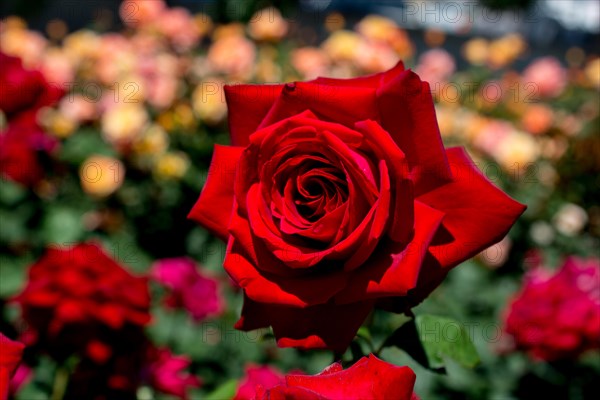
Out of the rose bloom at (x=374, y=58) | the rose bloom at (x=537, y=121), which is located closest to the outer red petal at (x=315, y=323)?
the rose bloom at (x=374, y=58)

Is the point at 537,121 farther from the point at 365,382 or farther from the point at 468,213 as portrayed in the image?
the point at 365,382

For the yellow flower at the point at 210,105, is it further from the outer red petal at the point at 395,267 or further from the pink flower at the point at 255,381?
the outer red petal at the point at 395,267

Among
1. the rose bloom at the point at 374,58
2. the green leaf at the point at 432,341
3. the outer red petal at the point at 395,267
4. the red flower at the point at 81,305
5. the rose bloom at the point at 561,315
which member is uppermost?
the outer red petal at the point at 395,267

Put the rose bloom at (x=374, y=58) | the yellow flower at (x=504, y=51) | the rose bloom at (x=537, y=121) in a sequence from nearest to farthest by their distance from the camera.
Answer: the rose bloom at (x=374, y=58) < the rose bloom at (x=537, y=121) < the yellow flower at (x=504, y=51)

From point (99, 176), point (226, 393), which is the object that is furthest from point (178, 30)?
point (226, 393)

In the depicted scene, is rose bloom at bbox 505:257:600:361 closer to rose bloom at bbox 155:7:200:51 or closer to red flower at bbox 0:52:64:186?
red flower at bbox 0:52:64:186

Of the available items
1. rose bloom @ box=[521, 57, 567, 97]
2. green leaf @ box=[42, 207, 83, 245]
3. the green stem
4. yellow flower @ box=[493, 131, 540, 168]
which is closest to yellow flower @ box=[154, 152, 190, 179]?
green leaf @ box=[42, 207, 83, 245]
